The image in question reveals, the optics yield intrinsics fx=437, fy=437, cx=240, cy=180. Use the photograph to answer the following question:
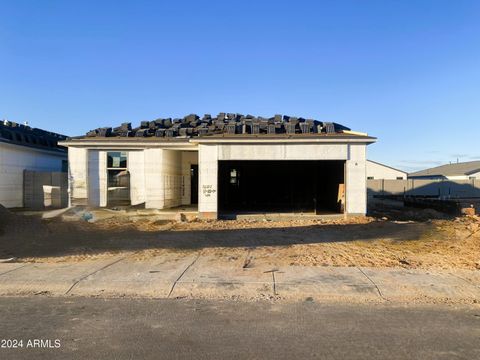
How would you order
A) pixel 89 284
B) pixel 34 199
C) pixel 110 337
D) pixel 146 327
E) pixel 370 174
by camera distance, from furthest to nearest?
pixel 370 174
pixel 34 199
pixel 89 284
pixel 146 327
pixel 110 337

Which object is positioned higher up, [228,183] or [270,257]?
[228,183]

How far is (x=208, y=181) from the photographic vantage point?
744 inches

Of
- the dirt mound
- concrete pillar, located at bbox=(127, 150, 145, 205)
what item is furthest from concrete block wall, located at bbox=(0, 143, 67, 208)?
concrete pillar, located at bbox=(127, 150, 145, 205)

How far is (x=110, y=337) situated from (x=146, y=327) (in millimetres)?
533

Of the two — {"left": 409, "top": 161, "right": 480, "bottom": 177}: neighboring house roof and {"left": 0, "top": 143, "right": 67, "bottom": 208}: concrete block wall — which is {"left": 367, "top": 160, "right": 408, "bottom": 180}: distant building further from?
{"left": 0, "top": 143, "right": 67, "bottom": 208}: concrete block wall

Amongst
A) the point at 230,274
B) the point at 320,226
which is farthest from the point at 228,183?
the point at 230,274

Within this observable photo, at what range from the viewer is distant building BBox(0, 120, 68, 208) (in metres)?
20.1

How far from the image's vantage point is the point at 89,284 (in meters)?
8.06

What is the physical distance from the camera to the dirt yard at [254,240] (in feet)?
34.1

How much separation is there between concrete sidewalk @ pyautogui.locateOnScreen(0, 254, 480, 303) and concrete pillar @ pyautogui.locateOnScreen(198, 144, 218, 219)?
9171 mm

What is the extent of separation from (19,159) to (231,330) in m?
19.2

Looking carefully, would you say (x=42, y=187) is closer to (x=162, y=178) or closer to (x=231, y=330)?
(x=162, y=178)

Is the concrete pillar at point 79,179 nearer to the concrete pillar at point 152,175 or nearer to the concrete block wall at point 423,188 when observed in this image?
the concrete pillar at point 152,175

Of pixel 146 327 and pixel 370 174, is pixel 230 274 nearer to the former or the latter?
pixel 146 327
